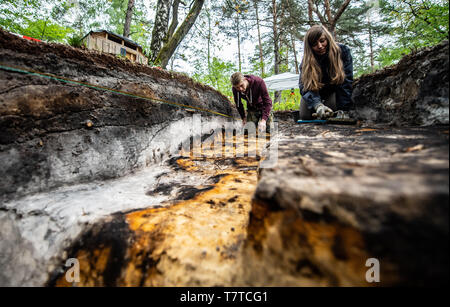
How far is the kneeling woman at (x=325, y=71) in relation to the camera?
217 centimetres

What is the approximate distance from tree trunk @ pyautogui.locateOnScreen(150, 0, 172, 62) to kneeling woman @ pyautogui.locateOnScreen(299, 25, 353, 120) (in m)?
4.05

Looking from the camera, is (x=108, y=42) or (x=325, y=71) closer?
(x=325, y=71)

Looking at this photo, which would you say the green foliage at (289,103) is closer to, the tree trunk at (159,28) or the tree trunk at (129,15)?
the tree trunk at (159,28)

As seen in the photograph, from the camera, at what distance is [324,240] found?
502 millimetres

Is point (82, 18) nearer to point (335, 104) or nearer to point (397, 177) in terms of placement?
point (335, 104)

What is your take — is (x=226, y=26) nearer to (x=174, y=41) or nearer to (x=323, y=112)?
(x=174, y=41)

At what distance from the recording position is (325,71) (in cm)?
237

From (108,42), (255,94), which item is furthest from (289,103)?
(108,42)

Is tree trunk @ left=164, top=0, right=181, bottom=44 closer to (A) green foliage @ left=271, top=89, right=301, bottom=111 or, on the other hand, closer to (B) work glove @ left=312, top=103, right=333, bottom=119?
(A) green foliage @ left=271, top=89, right=301, bottom=111

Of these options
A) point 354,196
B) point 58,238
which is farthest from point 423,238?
point 58,238

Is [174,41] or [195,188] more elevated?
[174,41]

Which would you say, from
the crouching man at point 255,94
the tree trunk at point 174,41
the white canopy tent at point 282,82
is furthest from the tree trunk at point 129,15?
the crouching man at point 255,94

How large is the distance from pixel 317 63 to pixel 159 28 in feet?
14.7

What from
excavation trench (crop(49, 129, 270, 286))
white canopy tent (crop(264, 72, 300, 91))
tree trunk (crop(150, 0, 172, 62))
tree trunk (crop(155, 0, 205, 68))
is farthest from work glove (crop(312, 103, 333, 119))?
white canopy tent (crop(264, 72, 300, 91))
